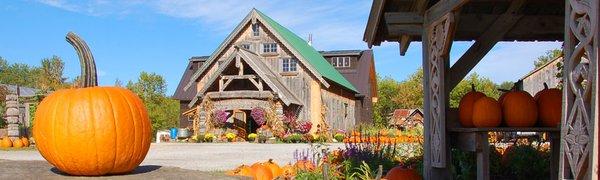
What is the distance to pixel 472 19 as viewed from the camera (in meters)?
7.92

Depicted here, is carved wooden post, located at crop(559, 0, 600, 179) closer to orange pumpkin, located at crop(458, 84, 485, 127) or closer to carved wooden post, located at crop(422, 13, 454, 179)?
carved wooden post, located at crop(422, 13, 454, 179)

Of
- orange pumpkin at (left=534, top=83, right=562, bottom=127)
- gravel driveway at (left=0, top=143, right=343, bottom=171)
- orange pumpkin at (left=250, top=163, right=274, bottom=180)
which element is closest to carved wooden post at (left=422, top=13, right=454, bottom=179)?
orange pumpkin at (left=534, top=83, right=562, bottom=127)

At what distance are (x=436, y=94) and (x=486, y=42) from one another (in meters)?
1.37

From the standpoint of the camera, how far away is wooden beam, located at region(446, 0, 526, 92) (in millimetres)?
7121

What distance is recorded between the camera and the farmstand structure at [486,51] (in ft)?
10.1

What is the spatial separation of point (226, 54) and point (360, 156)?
28676 mm

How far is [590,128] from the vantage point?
3.02m

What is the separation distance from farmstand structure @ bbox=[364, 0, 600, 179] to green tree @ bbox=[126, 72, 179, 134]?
3214 cm

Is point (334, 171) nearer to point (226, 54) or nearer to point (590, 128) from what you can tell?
point (590, 128)

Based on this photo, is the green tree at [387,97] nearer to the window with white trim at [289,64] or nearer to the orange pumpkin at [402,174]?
the window with white trim at [289,64]

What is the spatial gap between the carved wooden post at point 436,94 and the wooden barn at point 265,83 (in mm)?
24051

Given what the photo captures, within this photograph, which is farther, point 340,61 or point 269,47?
point 340,61

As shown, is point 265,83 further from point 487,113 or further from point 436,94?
point 487,113

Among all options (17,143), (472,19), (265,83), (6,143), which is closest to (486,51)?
(472,19)
